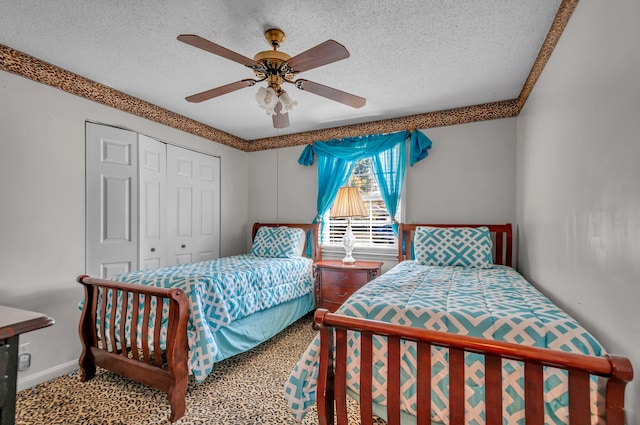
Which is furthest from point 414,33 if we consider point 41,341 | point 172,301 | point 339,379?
point 41,341

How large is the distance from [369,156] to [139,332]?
9.21 ft

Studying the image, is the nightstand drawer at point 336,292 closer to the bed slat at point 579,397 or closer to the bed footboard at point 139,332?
the bed footboard at point 139,332

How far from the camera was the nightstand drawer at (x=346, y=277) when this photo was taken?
308 centimetres

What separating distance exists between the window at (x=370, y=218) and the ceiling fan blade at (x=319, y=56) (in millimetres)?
2067

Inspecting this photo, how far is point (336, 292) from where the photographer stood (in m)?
3.18

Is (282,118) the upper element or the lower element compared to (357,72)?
lower

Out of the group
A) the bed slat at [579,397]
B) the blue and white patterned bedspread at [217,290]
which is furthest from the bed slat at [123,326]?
the bed slat at [579,397]

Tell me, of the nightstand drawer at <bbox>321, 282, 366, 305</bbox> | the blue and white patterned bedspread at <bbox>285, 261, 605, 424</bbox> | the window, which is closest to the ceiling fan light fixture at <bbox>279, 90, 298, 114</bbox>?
the blue and white patterned bedspread at <bbox>285, 261, 605, 424</bbox>

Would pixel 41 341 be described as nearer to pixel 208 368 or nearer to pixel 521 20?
pixel 208 368

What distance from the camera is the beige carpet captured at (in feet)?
5.76

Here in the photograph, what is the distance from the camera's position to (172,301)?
1.80m

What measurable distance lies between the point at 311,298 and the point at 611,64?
10.5 feet

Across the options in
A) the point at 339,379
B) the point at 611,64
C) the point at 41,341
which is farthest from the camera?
the point at 41,341

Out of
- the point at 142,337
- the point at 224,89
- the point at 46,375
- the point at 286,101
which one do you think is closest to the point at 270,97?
the point at 286,101
